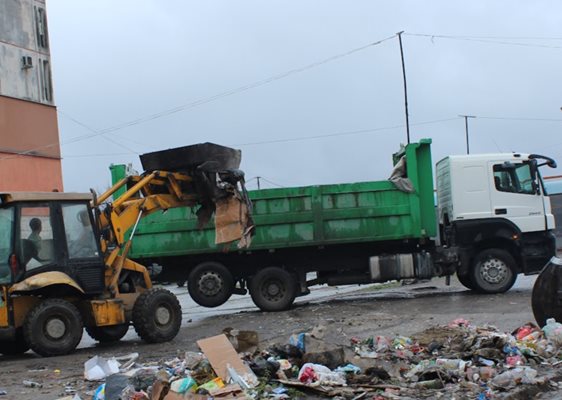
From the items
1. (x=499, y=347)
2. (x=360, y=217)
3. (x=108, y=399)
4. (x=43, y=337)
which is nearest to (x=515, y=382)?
(x=499, y=347)

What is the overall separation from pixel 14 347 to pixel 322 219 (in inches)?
261

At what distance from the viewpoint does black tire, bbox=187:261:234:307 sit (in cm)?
1495

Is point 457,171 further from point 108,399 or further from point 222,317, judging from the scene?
point 108,399

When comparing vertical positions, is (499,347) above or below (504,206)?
below

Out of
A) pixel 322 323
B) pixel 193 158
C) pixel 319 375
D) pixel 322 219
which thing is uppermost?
pixel 193 158

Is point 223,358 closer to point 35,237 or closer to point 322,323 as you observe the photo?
point 35,237

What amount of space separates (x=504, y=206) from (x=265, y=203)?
4904 mm

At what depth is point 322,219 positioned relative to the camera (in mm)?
15148

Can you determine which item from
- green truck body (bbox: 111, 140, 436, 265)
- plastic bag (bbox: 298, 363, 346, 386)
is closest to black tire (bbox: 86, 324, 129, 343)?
green truck body (bbox: 111, 140, 436, 265)

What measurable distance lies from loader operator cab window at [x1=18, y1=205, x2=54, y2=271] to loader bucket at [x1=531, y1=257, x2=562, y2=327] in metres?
6.51

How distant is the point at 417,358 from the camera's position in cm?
802

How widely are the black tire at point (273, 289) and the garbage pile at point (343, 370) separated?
6611 millimetres

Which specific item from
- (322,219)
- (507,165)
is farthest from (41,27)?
(507,165)

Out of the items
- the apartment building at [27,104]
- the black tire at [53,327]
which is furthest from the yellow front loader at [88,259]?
the apartment building at [27,104]
